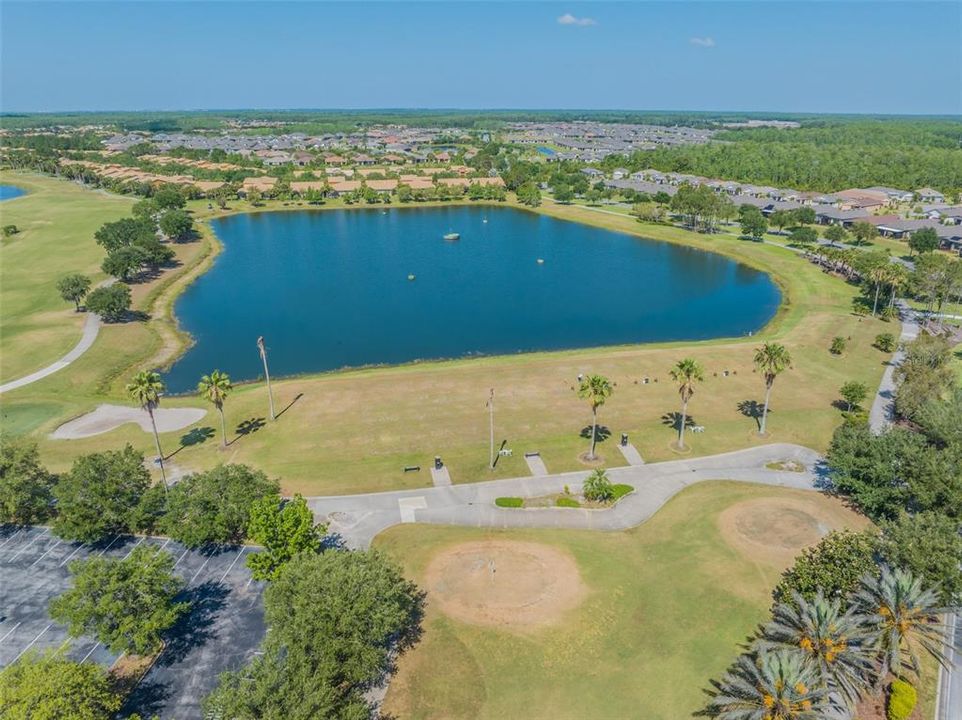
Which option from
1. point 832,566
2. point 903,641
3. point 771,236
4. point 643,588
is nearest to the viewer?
point 903,641

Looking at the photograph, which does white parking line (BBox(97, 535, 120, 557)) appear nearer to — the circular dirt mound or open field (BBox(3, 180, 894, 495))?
open field (BBox(3, 180, 894, 495))

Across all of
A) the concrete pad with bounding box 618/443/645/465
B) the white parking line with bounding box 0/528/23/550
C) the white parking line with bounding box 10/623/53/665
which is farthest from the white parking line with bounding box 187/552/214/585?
the concrete pad with bounding box 618/443/645/465

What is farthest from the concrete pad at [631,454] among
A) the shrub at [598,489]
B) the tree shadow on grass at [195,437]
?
the tree shadow on grass at [195,437]

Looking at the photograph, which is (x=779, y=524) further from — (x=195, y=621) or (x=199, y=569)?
(x=199, y=569)

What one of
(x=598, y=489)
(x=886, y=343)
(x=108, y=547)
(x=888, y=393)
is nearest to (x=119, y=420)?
(x=108, y=547)

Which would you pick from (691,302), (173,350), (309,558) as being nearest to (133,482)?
(309,558)

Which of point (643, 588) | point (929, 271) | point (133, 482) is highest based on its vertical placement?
point (929, 271)

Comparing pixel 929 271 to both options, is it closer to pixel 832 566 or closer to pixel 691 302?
pixel 691 302

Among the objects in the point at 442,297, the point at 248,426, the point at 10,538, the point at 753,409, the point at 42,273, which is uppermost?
the point at 42,273
